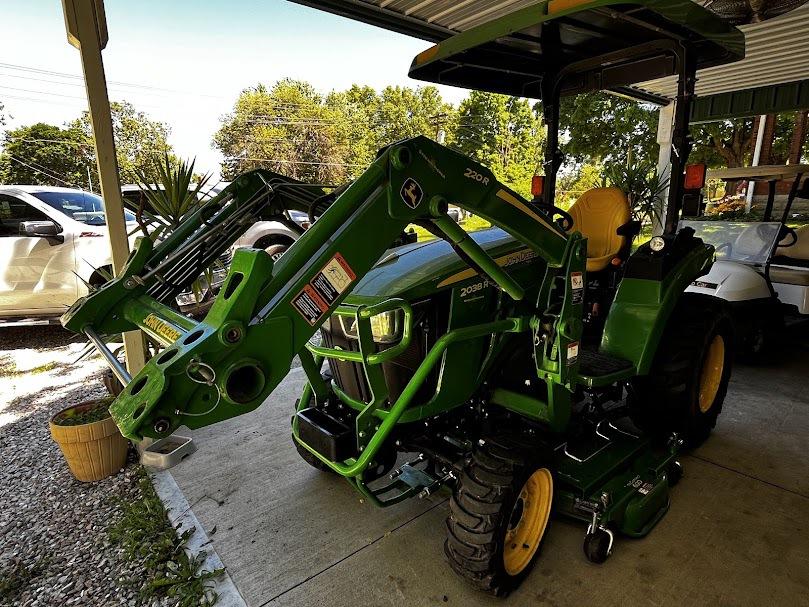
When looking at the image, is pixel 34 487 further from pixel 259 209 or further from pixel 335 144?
pixel 335 144

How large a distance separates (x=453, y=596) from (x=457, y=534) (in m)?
0.31

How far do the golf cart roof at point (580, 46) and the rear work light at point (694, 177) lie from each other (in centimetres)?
52

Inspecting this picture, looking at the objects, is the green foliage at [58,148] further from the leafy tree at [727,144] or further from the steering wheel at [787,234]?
the steering wheel at [787,234]

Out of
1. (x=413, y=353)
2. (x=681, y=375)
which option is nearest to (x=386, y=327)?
(x=413, y=353)

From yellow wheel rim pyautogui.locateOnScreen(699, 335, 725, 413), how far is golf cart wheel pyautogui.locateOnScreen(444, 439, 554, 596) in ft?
6.08

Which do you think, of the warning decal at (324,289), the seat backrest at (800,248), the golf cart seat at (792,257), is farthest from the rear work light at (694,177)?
the seat backrest at (800,248)

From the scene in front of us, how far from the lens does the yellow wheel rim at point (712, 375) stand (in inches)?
132

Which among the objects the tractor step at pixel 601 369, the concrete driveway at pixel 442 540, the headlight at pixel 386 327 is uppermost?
the headlight at pixel 386 327

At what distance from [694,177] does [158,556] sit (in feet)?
11.0

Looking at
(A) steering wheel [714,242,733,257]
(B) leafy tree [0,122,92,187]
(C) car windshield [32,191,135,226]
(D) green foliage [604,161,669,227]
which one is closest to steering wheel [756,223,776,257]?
(A) steering wheel [714,242,733,257]

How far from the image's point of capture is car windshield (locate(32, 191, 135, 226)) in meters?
5.76

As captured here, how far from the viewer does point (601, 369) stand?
254 cm

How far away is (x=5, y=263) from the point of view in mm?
5391

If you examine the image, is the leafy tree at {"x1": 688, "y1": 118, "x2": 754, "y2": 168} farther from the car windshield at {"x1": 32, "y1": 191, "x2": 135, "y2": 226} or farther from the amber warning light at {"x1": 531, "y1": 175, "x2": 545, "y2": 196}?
the car windshield at {"x1": 32, "y1": 191, "x2": 135, "y2": 226}
